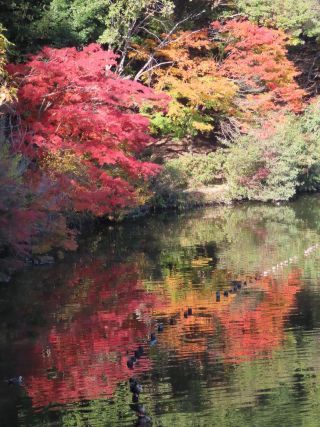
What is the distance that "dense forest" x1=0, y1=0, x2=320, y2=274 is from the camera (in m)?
22.6

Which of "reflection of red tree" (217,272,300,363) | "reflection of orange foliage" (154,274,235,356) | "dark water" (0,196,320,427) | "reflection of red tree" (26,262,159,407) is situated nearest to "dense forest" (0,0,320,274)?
"dark water" (0,196,320,427)

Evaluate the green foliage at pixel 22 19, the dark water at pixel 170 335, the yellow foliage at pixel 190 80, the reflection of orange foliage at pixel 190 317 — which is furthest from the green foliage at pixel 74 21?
the reflection of orange foliage at pixel 190 317

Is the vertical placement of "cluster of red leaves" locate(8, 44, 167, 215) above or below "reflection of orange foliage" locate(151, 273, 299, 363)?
above

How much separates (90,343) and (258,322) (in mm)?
2774

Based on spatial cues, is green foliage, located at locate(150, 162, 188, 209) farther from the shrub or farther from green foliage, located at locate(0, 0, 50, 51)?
green foliage, located at locate(0, 0, 50, 51)

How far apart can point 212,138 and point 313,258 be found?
18374 mm

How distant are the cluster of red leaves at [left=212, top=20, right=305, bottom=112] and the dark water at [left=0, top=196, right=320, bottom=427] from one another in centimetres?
1246

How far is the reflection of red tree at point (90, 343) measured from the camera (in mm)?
10930

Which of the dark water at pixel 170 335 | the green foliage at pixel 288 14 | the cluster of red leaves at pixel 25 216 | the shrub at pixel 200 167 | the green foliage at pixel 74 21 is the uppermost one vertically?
the green foliage at pixel 288 14

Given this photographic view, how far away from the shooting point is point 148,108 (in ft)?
110

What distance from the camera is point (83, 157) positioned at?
24.8 meters

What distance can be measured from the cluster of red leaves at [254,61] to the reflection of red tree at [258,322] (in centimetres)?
1884

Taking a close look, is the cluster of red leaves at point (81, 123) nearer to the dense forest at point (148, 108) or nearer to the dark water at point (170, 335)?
the dense forest at point (148, 108)

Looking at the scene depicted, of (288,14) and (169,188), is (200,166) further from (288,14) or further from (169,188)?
(288,14)
